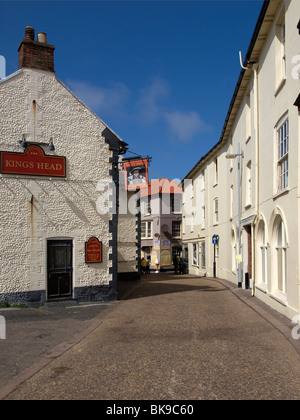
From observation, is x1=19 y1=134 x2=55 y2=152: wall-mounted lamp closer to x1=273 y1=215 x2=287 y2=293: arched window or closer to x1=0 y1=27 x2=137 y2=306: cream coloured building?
x1=0 y1=27 x2=137 y2=306: cream coloured building

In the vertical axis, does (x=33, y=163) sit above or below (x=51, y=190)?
above

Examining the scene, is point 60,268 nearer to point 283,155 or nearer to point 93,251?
point 93,251

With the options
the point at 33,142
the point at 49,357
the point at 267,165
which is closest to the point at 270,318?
the point at 267,165

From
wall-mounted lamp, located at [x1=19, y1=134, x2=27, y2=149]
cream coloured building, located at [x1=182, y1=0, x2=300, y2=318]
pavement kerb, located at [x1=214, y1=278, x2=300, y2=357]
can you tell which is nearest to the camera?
pavement kerb, located at [x1=214, y1=278, x2=300, y2=357]

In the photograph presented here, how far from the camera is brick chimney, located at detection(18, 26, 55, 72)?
13.3m

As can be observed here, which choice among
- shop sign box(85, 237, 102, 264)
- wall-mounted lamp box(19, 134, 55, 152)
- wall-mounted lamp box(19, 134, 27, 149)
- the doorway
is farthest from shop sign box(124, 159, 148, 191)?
wall-mounted lamp box(19, 134, 27, 149)

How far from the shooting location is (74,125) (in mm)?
13750

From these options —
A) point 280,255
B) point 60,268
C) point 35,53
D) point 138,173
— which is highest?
point 35,53

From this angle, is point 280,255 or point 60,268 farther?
point 60,268

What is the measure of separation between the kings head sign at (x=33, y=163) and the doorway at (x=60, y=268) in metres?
2.29

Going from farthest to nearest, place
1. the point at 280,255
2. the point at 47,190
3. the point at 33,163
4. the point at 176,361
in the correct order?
the point at 47,190, the point at 33,163, the point at 280,255, the point at 176,361

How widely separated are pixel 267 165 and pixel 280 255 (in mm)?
3024

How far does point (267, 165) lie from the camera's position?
42.2ft

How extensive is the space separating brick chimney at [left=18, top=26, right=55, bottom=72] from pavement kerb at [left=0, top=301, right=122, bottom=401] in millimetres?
8336
